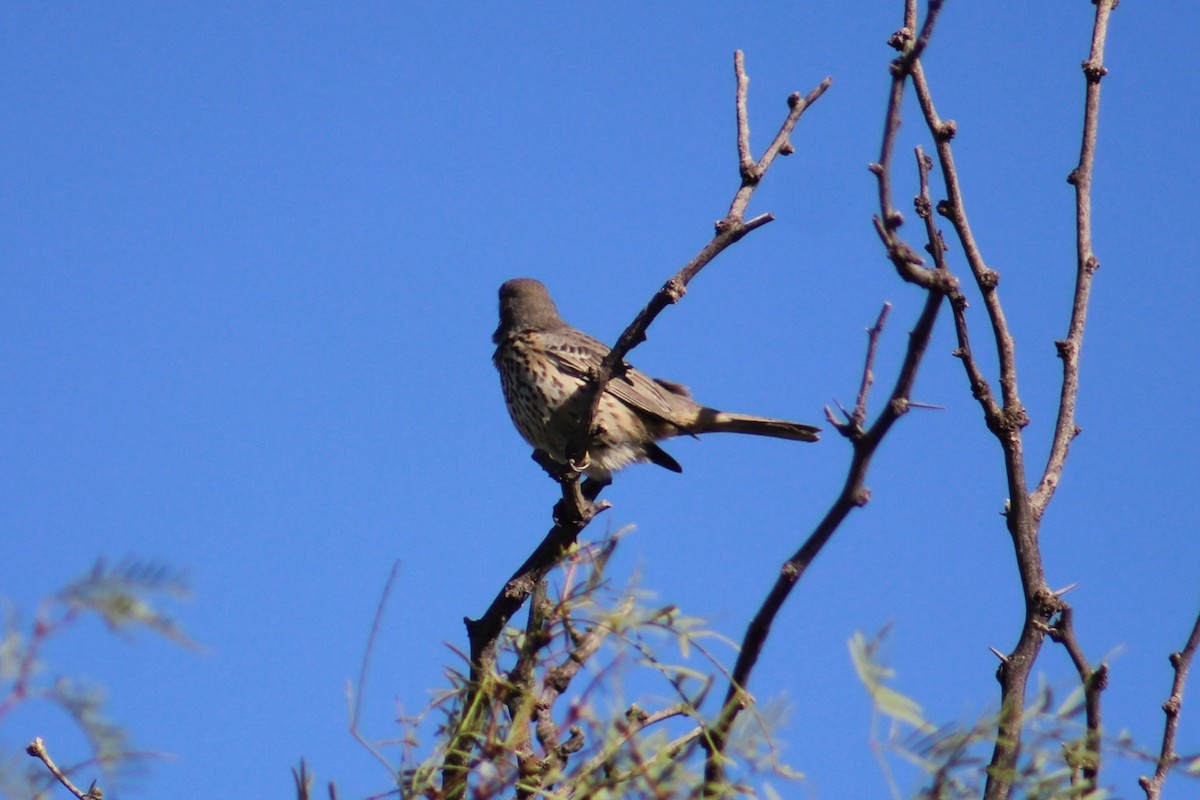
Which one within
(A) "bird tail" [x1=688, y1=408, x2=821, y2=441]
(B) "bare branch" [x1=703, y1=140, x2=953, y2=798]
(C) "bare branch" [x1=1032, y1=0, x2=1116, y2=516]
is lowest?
(B) "bare branch" [x1=703, y1=140, x2=953, y2=798]

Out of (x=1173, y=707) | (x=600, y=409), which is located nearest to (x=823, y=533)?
(x=1173, y=707)

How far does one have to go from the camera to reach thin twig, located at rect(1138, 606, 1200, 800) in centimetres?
256

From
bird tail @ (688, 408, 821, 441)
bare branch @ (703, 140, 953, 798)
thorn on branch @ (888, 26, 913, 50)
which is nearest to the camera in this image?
bare branch @ (703, 140, 953, 798)

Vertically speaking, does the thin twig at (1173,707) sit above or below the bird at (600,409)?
below

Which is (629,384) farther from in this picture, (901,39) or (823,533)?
(823,533)

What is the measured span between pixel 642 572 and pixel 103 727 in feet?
3.72

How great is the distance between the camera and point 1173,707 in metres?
2.79

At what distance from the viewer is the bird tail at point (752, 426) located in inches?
293

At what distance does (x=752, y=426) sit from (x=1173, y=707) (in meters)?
4.79

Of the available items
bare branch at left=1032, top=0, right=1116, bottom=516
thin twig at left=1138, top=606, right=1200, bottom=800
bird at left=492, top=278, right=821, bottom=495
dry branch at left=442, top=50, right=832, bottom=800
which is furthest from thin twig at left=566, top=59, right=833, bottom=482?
bird at left=492, top=278, right=821, bottom=495

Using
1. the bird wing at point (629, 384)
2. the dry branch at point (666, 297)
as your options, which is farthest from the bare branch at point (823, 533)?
the bird wing at point (629, 384)

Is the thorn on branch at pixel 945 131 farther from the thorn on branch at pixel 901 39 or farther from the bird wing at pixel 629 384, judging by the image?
the bird wing at pixel 629 384

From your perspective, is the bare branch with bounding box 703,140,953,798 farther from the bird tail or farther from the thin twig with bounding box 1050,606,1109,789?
the bird tail

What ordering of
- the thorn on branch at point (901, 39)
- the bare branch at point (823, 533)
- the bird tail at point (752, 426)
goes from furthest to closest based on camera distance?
1. the bird tail at point (752, 426)
2. the thorn on branch at point (901, 39)
3. the bare branch at point (823, 533)
